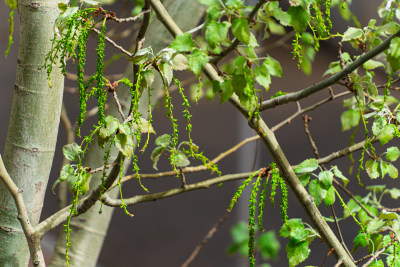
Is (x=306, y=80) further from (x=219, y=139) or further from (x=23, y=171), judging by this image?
(x=23, y=171)

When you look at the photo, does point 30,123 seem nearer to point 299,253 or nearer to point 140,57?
point 140,57

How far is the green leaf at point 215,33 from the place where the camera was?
392 millimetres

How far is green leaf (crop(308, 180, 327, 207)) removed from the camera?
558mm

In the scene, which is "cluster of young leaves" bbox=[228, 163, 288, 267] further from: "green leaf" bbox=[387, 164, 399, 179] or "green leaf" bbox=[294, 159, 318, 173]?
"green leaf" bbox=[387, 164, 399, 179]

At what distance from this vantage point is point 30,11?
0.60m

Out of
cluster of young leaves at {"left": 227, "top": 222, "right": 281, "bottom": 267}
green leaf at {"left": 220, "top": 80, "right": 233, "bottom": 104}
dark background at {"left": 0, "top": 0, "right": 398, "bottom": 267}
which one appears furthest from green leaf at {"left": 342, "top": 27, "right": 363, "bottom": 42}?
cluster of young leaves at {"left": 227, "top": 222, "right": 281, "bottom": 267}

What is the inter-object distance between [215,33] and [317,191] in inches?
9.7

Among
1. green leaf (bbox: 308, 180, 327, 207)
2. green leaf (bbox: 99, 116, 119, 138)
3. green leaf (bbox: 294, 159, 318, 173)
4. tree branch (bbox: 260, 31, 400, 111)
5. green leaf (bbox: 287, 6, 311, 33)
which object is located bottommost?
green leaf (bbox: 308, 180, 327, 207)

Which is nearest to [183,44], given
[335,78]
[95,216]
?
[335,78]

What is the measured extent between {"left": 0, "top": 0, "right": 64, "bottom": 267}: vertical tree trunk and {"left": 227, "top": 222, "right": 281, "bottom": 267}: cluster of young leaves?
32.4 inches

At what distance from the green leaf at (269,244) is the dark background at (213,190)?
1.0 inches

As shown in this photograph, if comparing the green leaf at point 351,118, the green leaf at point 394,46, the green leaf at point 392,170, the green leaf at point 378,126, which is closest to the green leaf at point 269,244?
the green leaf at point 351,118

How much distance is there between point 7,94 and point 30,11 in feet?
5.33

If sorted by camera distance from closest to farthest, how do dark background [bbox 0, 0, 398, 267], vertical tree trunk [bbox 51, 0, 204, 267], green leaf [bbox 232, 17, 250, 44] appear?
green leaf [bbox 232, 17, 250, 44], vertical tree trunk [bbox 51, 0, 204, 267], dark background [bbox 0, 0, 398, 267]
